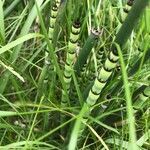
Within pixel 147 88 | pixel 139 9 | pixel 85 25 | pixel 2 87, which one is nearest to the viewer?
pixel 139 9

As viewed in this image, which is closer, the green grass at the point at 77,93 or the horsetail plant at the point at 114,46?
the horsetail plant at the point at 114,46

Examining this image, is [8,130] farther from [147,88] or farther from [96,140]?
[147,88]

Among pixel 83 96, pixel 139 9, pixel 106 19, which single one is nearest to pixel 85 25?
pixel 106 19

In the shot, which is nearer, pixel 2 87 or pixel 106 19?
pixel 2 87

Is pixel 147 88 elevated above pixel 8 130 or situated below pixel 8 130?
above

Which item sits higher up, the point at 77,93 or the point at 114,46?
the point at 114,46

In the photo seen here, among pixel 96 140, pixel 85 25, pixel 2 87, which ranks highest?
pixel 85 25

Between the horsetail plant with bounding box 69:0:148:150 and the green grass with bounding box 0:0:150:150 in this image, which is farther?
the green grass with bounding box 0:0:150:150

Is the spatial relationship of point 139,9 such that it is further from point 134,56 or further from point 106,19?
point 106,19

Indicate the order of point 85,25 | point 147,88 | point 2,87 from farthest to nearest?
point 85,25
point 2,87
point 147,88

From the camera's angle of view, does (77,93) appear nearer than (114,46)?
No

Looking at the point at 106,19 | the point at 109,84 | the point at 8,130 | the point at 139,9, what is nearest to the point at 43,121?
the point at 8,130
